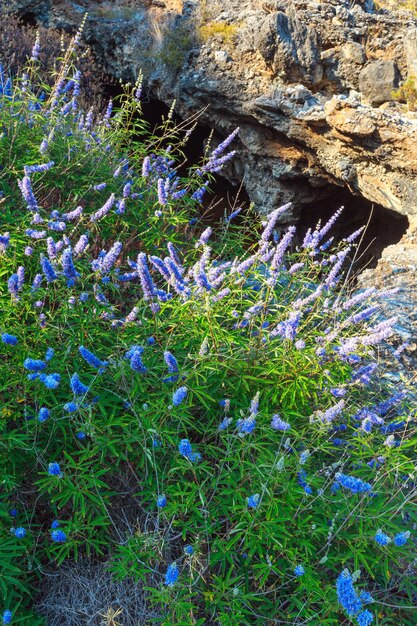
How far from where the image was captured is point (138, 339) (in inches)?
125

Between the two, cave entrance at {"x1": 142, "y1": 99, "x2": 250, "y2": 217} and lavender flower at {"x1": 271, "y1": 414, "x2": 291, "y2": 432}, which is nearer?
lavender flower at {"x1": 271, "y1": 414, "x2": 291, "y2": 432}

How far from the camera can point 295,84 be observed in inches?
276

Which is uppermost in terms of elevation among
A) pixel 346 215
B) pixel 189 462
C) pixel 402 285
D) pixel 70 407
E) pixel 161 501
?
pixel 70 407

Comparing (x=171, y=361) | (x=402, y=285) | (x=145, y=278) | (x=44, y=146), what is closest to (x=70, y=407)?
(x=171, y=361)

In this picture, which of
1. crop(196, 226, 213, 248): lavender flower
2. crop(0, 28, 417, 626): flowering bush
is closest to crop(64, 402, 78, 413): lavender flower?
crop(0, 28, 417, 626): flowering bush

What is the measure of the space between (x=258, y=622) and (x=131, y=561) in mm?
632

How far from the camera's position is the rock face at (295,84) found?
646cm

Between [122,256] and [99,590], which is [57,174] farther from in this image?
[99,590]

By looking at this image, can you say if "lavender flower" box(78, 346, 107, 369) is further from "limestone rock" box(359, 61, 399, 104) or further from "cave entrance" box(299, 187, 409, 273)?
"cave entrance" box(299, 187, 409, 273)

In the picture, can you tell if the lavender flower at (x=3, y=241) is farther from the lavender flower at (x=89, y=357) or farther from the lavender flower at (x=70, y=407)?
the lavender flower at (x=70, y=407)

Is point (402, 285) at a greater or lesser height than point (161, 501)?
lesser

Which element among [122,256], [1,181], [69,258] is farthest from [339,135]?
[69,258]

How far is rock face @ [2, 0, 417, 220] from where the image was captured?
646 cm

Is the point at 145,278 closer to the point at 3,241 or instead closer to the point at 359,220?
the point at 3,241
